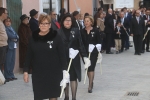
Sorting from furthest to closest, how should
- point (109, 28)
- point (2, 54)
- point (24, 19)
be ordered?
point (109, 28) < point (24, 19) < point (2, 54)

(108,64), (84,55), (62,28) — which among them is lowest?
(108,64)

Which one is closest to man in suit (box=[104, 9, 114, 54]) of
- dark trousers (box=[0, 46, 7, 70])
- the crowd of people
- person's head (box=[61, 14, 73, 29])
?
the crowd of people

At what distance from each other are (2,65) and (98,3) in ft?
41.9

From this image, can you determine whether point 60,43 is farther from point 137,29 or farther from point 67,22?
point 137,29

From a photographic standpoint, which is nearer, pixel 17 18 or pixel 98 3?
pixel 17 18

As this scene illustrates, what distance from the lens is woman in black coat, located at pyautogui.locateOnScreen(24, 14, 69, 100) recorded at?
5855 mm

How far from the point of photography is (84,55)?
777 cm

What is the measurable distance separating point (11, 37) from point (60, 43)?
4545mm

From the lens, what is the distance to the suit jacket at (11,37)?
1019 centimetres

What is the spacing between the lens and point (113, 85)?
969cm

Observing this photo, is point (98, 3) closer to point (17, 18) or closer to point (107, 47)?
point (107, 47)

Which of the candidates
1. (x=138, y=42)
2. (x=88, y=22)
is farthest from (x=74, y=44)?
(x=138, y=42)

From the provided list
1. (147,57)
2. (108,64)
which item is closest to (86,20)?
(108,64)

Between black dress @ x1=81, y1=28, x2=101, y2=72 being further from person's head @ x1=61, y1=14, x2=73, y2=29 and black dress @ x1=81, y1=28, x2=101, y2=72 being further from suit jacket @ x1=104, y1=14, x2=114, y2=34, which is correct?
suit jacket @ x1=104, y1=14, x2=114, y2=34
